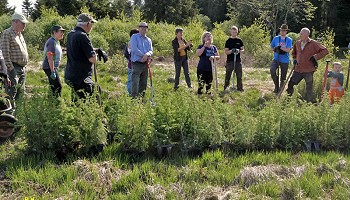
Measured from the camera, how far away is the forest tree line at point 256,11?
34.0m

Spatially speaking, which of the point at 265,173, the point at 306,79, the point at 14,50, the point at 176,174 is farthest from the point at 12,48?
the point at 306,79

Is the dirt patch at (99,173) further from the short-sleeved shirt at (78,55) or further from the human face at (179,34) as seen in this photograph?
the human face at (179,34)

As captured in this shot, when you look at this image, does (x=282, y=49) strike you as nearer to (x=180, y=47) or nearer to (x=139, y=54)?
(x=180, y=47)

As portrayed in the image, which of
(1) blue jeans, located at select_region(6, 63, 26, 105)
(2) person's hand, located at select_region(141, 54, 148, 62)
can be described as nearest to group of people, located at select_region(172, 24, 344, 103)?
(2) person's hand, located at select_region(141, 54, 148, 62)

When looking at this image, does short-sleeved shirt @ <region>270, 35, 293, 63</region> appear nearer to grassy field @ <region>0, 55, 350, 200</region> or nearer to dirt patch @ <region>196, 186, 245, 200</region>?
grassy field @ <region>0, 55, 350, 200</region>

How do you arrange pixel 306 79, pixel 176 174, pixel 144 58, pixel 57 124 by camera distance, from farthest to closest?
pixel 306 79 < pixel 144 58 < pixel 57 124 < pixel 176 174

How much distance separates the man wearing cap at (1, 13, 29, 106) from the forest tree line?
2700cm

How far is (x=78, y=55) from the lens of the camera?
5.06m

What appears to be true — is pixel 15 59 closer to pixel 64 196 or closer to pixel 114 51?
pixel 64 196

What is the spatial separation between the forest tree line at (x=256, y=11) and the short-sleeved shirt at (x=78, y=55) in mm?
27651

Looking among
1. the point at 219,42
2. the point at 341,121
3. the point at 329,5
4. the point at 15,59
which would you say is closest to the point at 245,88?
the point at 341,121

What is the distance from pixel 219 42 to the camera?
771 inches

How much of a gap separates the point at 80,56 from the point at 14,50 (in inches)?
55.4

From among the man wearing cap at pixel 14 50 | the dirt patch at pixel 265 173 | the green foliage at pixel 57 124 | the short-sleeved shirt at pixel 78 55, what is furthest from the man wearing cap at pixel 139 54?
the dirt patch at pixel 265 173
